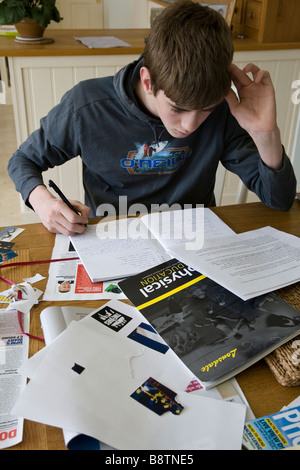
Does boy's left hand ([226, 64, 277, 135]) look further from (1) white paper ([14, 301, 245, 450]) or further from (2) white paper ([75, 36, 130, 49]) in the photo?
(2) white paper ([75, 36, 130, 49])

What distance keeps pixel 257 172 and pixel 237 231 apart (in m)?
0.27

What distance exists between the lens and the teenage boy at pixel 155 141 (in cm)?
92

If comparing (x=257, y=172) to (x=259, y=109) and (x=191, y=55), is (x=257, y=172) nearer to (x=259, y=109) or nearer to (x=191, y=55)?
(x=259, y=109)

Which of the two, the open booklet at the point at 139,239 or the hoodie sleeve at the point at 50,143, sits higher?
the hoodie sleeve at the point at 50,143

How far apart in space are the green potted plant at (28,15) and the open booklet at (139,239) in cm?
145

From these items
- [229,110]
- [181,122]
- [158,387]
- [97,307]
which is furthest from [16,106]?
[158,387]

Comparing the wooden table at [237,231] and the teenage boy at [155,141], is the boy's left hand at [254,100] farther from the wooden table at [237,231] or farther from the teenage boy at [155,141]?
the wooden table at [237,231]

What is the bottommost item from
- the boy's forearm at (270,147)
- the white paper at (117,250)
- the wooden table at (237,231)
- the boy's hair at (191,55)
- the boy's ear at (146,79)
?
the wooden table at (237,231)

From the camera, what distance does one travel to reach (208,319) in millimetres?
720

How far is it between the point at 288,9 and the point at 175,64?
1.80 metres

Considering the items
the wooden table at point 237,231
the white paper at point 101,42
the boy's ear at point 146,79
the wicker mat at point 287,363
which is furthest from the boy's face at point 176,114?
the white paper at point 101,42

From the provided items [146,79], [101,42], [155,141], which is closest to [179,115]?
[146,79]

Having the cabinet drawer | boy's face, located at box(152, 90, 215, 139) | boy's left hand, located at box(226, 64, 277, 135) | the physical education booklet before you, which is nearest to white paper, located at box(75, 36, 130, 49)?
the cabinet drawer

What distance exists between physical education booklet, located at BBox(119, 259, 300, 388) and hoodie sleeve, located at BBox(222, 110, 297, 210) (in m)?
0.40
